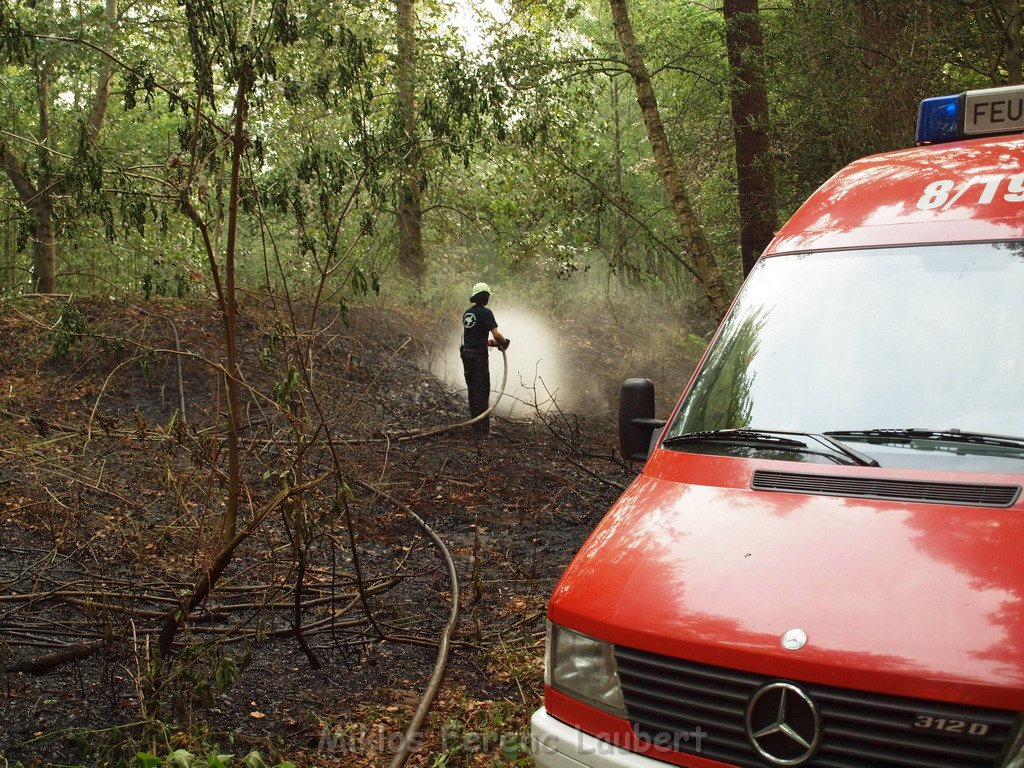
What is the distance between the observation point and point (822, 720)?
2705mm

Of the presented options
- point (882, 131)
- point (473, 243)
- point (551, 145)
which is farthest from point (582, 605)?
point (473, 243)

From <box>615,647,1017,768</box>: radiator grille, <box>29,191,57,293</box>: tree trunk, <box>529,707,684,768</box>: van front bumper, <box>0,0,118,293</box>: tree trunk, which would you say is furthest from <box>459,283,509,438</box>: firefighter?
<box>615,647,1017,768</box>: radiator grille

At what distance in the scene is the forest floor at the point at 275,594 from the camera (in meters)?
4.81

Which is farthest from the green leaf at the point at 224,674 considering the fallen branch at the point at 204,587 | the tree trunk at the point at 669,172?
the tree trunk at the point at 669,172

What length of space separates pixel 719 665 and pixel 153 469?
24.9ft

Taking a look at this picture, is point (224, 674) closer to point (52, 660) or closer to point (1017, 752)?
point (52, 660)

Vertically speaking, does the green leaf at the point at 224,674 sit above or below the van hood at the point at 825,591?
below

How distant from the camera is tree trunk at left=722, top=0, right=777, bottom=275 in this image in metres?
13.4

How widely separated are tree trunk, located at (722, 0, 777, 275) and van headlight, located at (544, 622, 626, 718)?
35.8 feet

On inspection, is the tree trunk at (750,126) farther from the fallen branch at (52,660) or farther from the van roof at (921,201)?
the fallen branch at (52,660)

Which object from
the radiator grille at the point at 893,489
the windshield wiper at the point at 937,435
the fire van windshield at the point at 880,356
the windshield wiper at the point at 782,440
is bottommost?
the radiator grille at the point at 893,489

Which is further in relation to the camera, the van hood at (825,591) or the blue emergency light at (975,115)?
the blue emergency light at (975,115)

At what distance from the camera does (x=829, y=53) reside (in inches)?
494

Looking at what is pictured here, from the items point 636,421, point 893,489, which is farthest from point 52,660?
point 893,489
